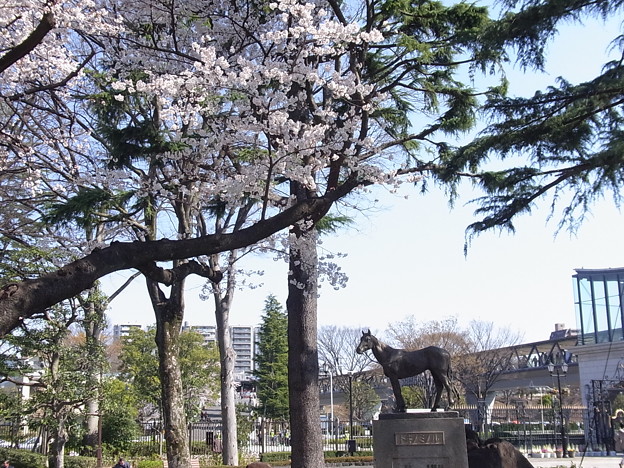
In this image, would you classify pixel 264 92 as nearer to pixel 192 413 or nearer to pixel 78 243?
pixel 78 243

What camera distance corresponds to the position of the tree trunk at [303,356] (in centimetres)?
1331

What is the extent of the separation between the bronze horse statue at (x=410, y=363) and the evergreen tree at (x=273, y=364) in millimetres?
34198

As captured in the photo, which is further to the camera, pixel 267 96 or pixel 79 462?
pixel 79 462

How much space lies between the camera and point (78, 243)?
15805 mm

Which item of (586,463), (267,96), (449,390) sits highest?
(267,96)

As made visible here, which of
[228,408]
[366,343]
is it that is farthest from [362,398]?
[366,343]

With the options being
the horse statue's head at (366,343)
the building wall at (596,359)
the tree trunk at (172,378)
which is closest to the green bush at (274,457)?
the tree trunk at (172,378)

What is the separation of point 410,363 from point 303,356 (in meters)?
2.79

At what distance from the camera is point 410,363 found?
11.5m

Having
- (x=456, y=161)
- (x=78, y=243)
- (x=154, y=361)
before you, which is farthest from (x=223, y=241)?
(x=154, y=361)

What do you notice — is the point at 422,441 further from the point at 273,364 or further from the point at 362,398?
the point at 362,398

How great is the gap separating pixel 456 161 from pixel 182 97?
4699mm

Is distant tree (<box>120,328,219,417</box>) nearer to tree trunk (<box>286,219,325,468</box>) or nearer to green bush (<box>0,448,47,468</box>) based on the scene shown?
green bush (<box>0,448,47,468</box>)

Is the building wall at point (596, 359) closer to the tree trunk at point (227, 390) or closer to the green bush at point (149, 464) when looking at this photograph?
the tree trunk at point (227, 390)
